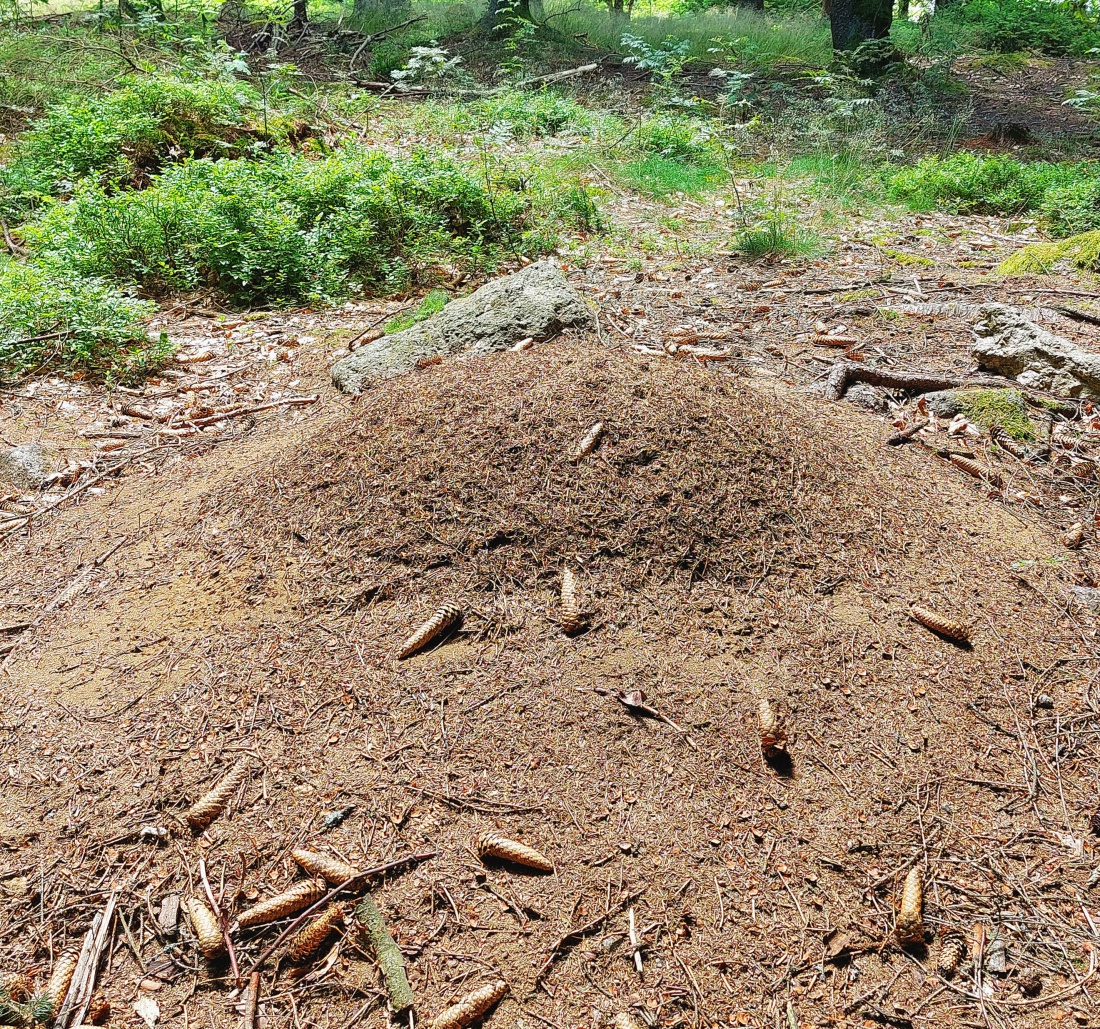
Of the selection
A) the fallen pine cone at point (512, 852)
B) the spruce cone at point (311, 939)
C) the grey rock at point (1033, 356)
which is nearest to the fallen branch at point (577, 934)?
the fallen pine cone at point (512, 852)

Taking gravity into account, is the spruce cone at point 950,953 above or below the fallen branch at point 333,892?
below

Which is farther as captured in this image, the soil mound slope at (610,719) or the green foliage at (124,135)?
the green foliage at (124,135)

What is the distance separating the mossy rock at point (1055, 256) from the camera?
5.75m

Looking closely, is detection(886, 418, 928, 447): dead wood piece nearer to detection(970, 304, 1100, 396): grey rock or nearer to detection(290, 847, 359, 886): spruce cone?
detection(970, 304, 1100, 396): grey rock

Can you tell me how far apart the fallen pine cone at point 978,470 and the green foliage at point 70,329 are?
4.75m

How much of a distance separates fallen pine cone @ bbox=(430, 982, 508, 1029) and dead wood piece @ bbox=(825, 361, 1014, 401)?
3.47 m

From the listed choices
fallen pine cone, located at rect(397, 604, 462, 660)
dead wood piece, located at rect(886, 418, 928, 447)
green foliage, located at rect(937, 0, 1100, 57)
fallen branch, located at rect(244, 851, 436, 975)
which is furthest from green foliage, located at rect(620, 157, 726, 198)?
green foliage, located at rect(937, 0, 1100, 57)

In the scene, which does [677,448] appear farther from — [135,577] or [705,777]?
[135,577]

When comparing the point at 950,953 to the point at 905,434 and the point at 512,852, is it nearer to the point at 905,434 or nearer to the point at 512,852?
the point at 512,852

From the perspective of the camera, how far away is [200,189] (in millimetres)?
6180

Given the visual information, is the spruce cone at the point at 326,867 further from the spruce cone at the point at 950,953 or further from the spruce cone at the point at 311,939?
the spruce cone at the point at 950,953

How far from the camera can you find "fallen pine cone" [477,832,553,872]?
196 cm

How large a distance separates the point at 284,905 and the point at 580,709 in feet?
3.00

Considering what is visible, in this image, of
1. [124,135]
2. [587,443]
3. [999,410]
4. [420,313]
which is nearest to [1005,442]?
[999,410]
